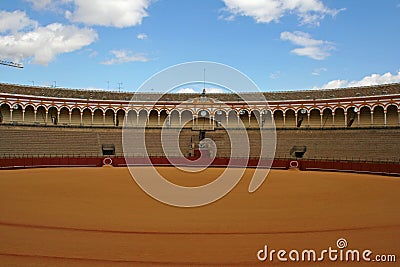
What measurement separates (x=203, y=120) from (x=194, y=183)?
2594 cm

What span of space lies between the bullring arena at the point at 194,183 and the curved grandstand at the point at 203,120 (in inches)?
5.0

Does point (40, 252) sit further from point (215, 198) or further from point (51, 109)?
point (51, 109)

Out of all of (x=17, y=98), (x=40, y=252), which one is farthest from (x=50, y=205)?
(x=17, y=98)

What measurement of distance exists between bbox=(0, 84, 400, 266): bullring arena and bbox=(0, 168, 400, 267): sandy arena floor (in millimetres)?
37

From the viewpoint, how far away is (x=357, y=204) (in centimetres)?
1243

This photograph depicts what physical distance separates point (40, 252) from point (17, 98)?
115 feet

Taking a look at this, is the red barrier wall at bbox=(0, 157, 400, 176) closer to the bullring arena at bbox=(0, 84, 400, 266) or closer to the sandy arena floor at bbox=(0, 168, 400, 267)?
the bullring arena at bbox=(0, 84, 400, 266)

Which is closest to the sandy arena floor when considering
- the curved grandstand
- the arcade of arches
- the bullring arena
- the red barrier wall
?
the bullring arena

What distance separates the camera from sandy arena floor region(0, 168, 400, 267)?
22.0 ft

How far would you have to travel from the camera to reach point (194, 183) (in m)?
18.7

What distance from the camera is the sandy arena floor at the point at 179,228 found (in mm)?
6719

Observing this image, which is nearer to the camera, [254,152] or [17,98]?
[254,152]

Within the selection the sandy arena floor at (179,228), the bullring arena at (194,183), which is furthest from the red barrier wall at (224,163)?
the sandy arena floor at (179,228)

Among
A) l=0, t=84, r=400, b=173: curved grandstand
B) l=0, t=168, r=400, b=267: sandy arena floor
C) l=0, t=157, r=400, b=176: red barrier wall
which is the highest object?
l=0, t=84, r=400, b=173: curved grandstand
